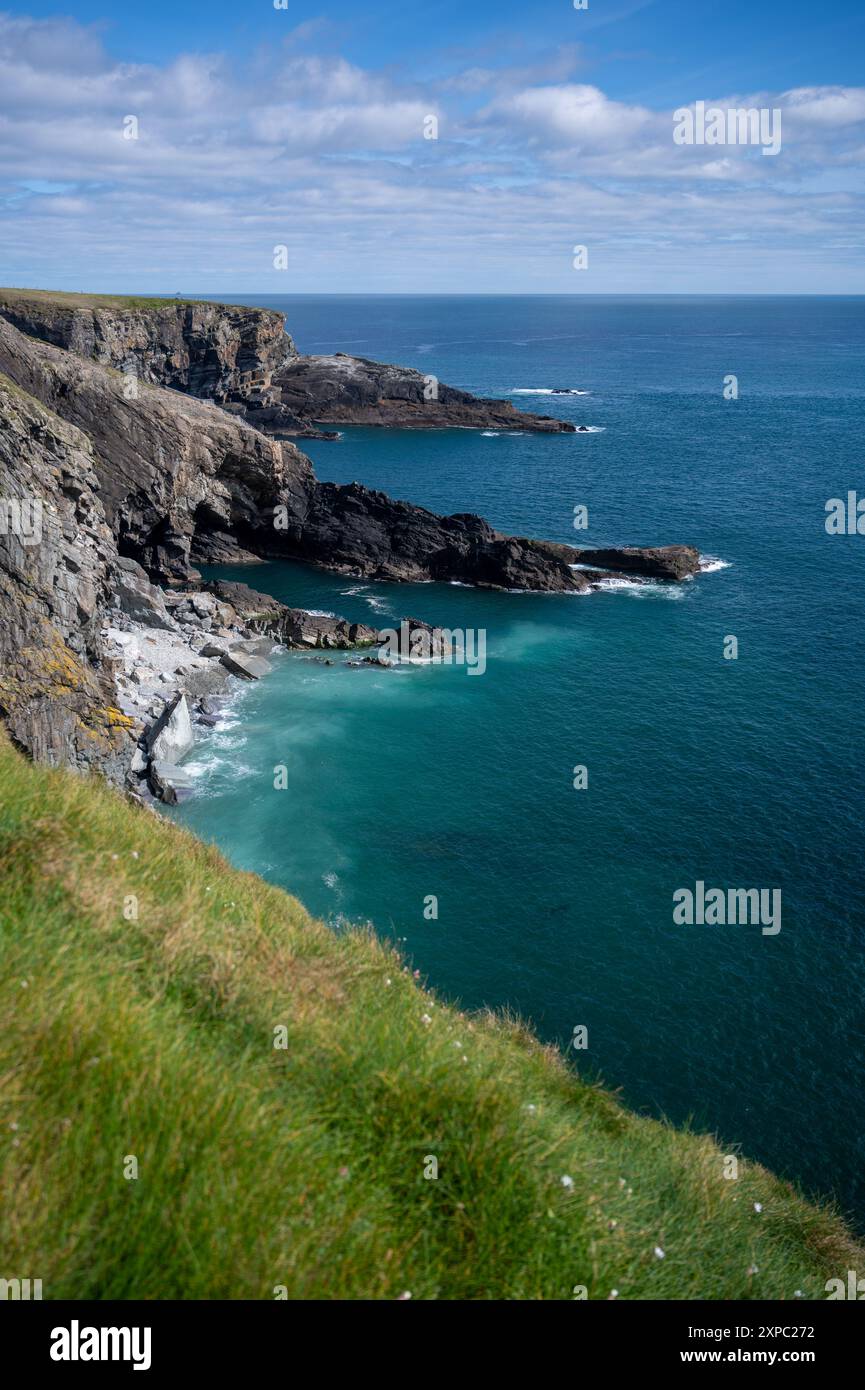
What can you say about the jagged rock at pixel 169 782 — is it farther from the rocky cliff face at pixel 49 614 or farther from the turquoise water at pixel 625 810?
the rocky cliff face at pixel 49 614

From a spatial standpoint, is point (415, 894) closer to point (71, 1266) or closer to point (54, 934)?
point (54, 934)

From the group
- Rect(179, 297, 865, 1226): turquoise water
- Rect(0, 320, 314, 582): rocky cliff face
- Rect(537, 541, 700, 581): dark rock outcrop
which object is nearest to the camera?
Rect(179, 297, 865, 1226): turquoise water

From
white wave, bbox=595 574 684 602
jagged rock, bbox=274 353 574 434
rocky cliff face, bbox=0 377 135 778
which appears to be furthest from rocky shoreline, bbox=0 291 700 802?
jagged rock, bbox=274 353 574 434

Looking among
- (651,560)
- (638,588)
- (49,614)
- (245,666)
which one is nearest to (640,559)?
(651,560)

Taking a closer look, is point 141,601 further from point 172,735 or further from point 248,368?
point 248,368

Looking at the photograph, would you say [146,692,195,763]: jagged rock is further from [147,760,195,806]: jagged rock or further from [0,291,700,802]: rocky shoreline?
[147,760,195,806]: jagged rock

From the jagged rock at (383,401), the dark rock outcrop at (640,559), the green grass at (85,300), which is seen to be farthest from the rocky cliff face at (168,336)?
the dark rock outcrop at (640,559)
